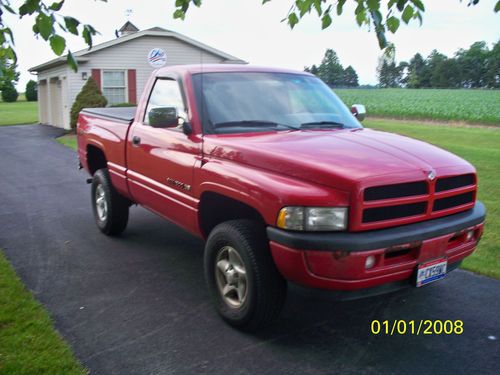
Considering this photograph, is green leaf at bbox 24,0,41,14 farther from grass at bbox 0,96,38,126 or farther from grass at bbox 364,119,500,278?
grass at bbox 0,96,38,126

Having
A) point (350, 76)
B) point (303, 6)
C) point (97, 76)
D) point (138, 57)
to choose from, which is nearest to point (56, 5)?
point (303, 6)

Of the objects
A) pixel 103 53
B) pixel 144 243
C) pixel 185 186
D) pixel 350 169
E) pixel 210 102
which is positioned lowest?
pixel 144 243

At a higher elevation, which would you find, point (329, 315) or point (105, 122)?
point (105, 122)

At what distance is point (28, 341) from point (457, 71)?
2609 inches

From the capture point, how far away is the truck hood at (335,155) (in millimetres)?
3326

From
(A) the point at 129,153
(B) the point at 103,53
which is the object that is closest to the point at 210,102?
(A) the point at 129,153

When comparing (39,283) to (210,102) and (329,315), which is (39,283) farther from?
(329,315)

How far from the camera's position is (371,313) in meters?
4.24

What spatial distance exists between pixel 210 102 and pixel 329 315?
2083 mm

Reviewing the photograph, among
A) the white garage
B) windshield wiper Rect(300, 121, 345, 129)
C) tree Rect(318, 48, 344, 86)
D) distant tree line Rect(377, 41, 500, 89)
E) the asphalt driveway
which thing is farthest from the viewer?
distant tree line Rect(377, 41, 500, 89)

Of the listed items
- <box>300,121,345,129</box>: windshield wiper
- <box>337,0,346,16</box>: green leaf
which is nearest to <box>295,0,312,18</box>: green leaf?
<box>337,0,346,16</box>: green leaf
